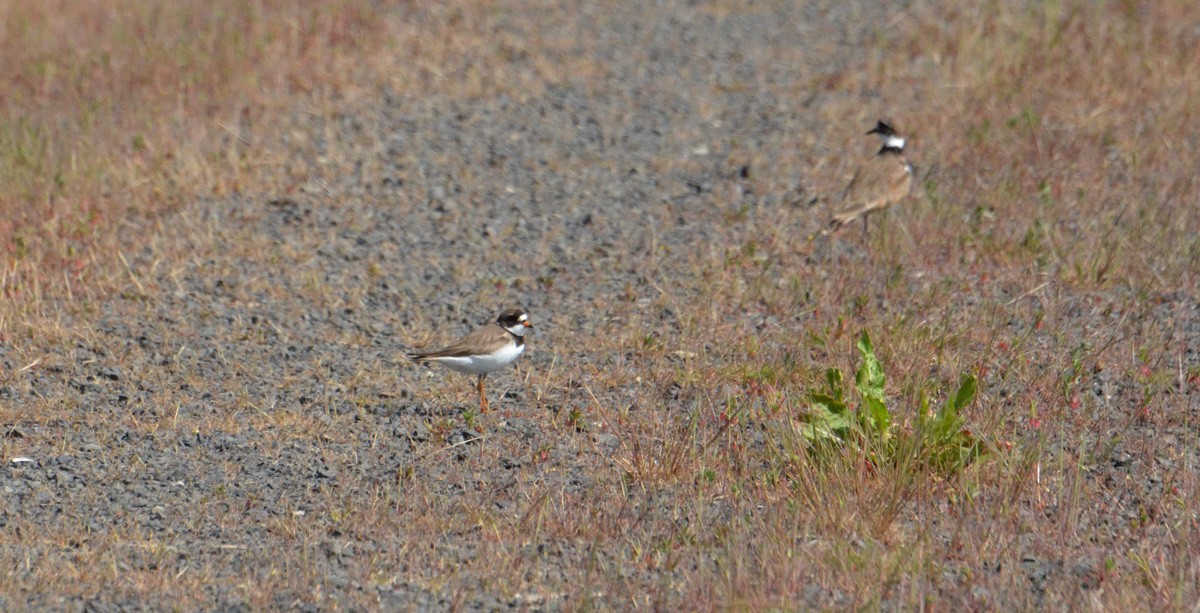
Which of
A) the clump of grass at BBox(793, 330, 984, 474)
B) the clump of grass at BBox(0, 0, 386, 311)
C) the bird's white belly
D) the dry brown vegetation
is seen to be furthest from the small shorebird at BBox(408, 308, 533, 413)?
the clump of grass at BBox(0, 0, 386, 311)

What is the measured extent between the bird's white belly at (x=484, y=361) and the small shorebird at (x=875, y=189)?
3.53 metres

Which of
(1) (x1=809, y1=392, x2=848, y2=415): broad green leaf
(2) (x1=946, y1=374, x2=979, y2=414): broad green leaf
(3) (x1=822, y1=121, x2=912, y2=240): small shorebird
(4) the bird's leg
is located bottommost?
(4) the bird's leg

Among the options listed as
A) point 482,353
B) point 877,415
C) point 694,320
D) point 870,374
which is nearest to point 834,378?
point 870,374

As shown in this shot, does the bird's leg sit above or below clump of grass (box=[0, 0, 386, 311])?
above

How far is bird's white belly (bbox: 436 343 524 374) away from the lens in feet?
25.7

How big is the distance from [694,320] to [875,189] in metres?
2.17

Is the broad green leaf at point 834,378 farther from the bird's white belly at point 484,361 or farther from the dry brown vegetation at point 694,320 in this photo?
the bird's white belly at point 484,361

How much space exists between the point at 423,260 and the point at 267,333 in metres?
1.75

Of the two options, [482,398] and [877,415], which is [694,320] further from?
[877,415]

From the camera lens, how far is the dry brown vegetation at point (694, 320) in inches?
237

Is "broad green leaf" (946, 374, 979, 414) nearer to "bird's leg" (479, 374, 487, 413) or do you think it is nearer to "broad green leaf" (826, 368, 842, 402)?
"broad green leaf" (826, 368, 842, 402)

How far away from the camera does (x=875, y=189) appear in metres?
10.5

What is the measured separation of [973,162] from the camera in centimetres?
1207

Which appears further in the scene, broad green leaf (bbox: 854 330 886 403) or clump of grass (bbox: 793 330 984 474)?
broad green leaf (bbox: 854 330 886 403)
